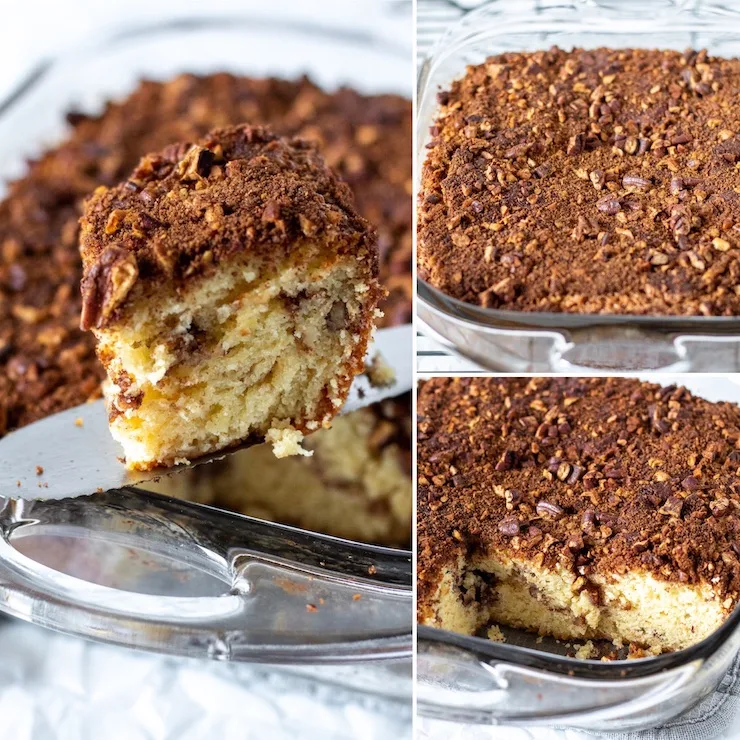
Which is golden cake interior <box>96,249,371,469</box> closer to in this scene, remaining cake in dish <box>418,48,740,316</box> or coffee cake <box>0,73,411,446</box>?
remaining cake in dish <box>418,48,740,316</box>

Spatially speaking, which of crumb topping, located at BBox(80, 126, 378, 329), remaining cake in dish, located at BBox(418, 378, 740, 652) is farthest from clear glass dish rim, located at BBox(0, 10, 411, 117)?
remaining cake in dish, located at BBox(418, 378, 740, 652)

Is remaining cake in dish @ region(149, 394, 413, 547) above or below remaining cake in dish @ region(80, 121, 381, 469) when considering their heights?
below

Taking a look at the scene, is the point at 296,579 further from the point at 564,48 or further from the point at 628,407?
the point at 564,48

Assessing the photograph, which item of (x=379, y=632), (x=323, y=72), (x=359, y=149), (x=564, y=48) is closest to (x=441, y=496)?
(x=379, y=632)

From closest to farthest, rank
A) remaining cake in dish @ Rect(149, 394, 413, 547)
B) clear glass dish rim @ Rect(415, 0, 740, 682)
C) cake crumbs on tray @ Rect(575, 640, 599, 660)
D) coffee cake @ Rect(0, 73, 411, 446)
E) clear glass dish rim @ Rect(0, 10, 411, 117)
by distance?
clear glass dish rim @ Rect(415, 0, 740, 682) → cake crumbs on tray @ Rect(575, 640, 599, 660) → coffee cake @ Rect(0, 73, 411, 446) → remaining cake in dish @ Rect(149, 394, 413, 547) → clear glass dish rim @ Rect(0, 10, 411, 117)

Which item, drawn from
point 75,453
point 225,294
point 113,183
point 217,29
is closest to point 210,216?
point 225,294

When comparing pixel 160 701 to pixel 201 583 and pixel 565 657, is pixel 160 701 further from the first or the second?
pixel 565 657

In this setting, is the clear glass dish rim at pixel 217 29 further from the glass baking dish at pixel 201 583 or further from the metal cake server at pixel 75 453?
the glass baking dish at pixel 201 583
